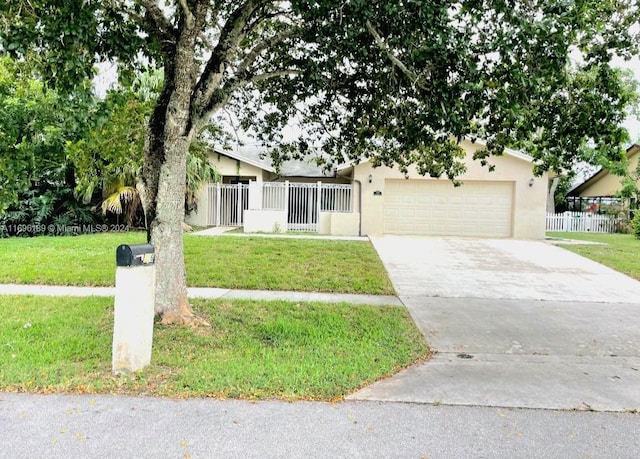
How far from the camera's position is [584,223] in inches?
903

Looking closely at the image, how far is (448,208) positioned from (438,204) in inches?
17.0

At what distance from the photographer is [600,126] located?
544 cm

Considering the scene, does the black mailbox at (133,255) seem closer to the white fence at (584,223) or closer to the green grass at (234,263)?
the green grass at (234,263)

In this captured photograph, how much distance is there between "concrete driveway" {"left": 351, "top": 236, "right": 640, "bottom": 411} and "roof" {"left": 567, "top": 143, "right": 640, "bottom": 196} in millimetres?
18068

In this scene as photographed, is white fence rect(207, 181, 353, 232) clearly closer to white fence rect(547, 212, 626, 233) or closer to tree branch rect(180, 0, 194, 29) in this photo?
white fence rect(547, 212, 626, 233)

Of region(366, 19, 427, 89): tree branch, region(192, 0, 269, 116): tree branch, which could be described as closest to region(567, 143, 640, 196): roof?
region(366, 19, 427, 89): tree branch

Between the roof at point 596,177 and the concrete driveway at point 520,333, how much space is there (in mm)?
18068

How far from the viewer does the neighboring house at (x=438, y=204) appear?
17.8 metres

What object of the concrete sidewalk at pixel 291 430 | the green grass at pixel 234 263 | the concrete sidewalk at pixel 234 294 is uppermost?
the green grass at pixel 234 263

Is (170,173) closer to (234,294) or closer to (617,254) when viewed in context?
(234,294)

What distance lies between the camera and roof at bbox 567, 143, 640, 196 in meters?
25.7

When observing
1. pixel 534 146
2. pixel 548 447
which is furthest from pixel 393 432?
pixel 534 146

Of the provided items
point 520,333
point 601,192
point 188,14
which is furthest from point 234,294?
point 601,192

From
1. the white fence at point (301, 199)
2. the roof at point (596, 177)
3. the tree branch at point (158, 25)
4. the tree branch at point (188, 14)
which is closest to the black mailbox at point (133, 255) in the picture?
the tree branch at point (188, 14)
